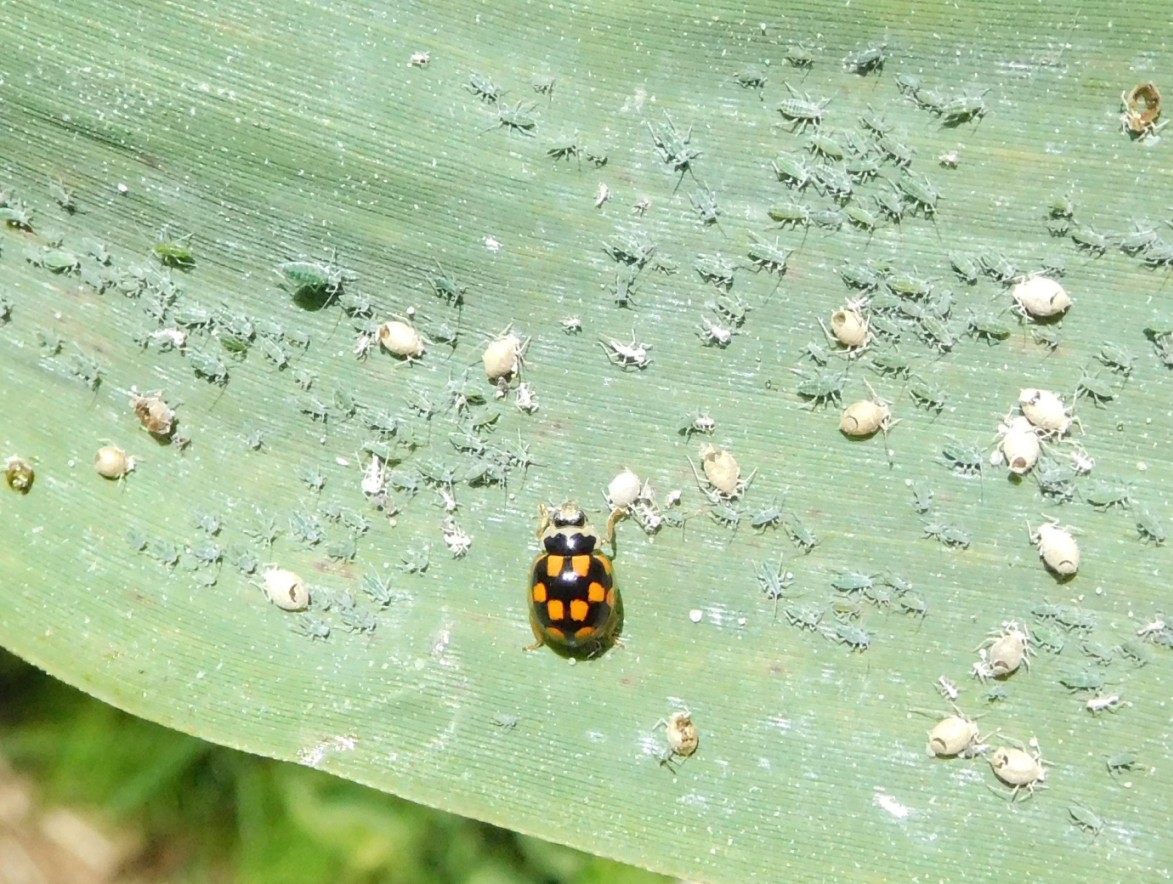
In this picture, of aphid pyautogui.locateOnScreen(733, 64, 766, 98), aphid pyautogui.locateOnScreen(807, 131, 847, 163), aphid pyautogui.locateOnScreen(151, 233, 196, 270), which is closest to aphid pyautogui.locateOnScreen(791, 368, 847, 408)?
aphid pyautogui.locateOnScreen(807, 131, 847, 163)

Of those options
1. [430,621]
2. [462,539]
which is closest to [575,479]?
[462,539]

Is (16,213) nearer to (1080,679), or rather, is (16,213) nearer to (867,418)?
(867,418)

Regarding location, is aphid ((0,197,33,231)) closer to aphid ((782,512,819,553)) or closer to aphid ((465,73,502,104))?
aphid ((465,73,502,104))

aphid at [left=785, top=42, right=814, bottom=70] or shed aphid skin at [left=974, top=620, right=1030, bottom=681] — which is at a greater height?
aphid at [left=785, top=42, right=814, bottom=70]

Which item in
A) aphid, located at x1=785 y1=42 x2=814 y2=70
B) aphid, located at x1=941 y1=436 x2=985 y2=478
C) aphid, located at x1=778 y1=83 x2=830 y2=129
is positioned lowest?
aphid, located at x1=941 y1=436 x2=985 y2=478

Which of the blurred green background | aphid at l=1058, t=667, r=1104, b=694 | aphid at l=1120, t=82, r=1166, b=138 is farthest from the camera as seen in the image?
the blurred green background

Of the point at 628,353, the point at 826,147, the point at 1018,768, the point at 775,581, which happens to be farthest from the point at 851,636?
the point at 826,147

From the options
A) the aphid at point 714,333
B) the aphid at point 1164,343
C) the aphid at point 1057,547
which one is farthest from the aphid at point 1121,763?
the aphid at point 714,333
